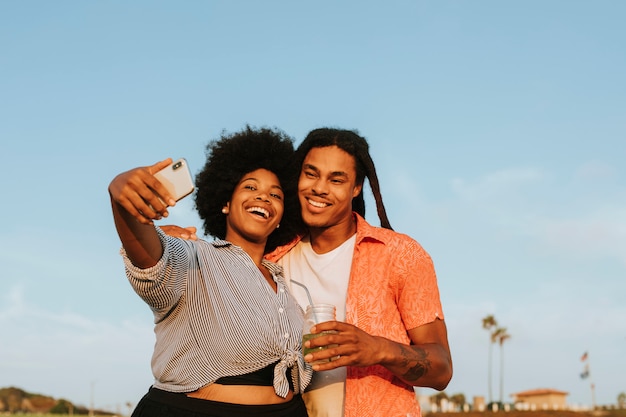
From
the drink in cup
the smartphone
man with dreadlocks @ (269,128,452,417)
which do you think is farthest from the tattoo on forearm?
the smartphone

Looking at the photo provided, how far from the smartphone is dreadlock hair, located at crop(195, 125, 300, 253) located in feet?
7.60

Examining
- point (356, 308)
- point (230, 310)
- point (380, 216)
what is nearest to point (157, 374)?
point (230, 310)

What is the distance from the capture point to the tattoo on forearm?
456 cm

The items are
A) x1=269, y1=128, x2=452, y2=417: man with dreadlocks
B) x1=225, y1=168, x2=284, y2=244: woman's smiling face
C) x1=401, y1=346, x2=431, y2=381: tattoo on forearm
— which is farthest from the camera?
x1=225, y1=168, x2=284, y2=244: woman's smiling face

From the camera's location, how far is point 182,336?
437 centimetres

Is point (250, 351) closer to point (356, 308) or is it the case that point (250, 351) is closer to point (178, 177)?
point (356, 308)

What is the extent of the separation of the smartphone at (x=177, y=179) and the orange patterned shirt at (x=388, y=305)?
6.88ft

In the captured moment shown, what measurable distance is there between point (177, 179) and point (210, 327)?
1.32 meters

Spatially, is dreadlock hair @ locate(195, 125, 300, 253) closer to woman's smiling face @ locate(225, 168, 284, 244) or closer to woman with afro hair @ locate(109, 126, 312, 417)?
woman's smiling face @ locate(225, 168, 284, 244)

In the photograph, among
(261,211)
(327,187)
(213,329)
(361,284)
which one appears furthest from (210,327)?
(327,187)

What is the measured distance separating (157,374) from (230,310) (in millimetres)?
Result: 588

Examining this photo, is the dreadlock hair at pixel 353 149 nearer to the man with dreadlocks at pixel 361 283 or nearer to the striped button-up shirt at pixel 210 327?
the man with dreadlocks at pixel 361 283

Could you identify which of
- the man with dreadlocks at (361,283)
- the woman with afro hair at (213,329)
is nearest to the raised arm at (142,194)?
the woman with afro hair at (213,329)

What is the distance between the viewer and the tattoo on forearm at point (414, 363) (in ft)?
15.0
